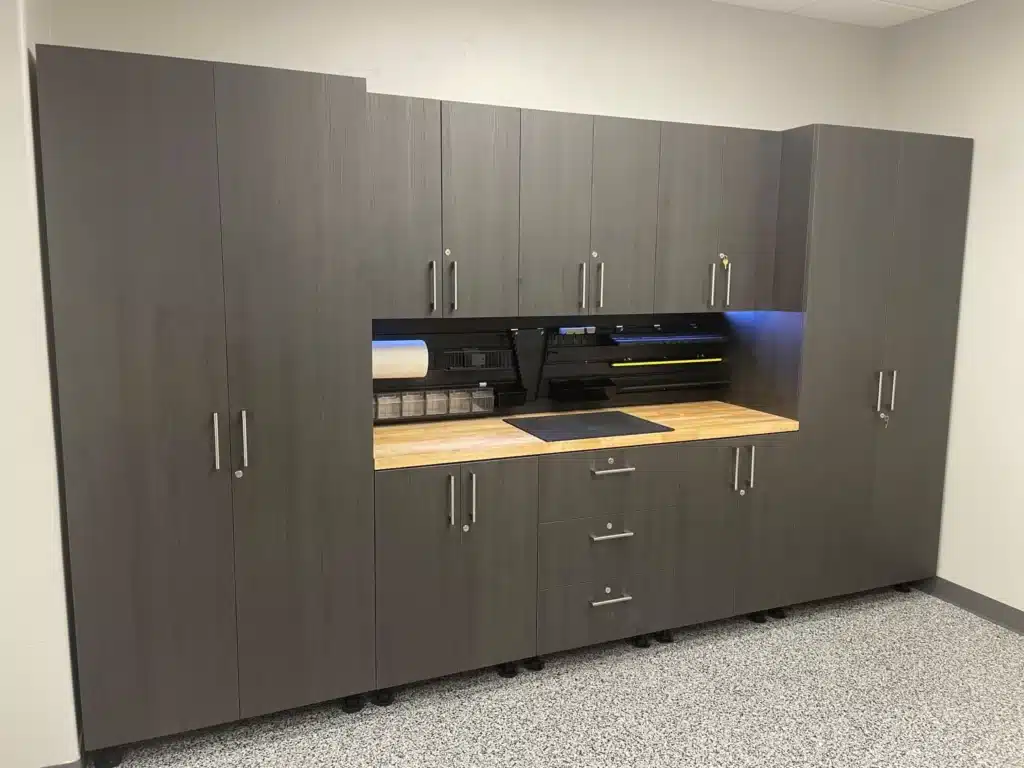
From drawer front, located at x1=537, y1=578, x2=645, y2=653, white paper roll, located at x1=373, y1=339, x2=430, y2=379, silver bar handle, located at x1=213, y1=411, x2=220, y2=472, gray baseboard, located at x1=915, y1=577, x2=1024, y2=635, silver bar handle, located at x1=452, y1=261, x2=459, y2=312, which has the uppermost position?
silver bar handle, located at x1=452, y1=261, x2=459, y2=312

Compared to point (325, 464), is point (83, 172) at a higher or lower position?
higher

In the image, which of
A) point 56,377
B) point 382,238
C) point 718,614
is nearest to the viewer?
point 56,377

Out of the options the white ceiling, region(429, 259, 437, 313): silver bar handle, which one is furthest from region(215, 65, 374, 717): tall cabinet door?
the white ceiling

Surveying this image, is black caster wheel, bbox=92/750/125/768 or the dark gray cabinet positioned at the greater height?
the dark gray cabinet

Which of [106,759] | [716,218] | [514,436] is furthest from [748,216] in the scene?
[106,759]

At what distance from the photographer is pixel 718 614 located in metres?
3.19

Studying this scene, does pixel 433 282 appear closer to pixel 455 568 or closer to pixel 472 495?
pixel 472 495

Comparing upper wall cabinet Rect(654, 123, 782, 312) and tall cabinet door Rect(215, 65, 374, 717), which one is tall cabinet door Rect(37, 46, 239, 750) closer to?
tall cabinet door Rect(215, 65, 374, 717)

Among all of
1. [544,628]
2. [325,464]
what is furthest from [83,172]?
[544,628]

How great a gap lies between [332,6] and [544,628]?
97.3 inches

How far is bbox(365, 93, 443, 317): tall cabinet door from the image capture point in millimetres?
2572

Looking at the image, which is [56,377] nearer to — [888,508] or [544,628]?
[544,628]

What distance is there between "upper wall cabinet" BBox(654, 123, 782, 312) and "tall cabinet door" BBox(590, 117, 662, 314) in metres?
0.05

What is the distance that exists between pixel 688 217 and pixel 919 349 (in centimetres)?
127
